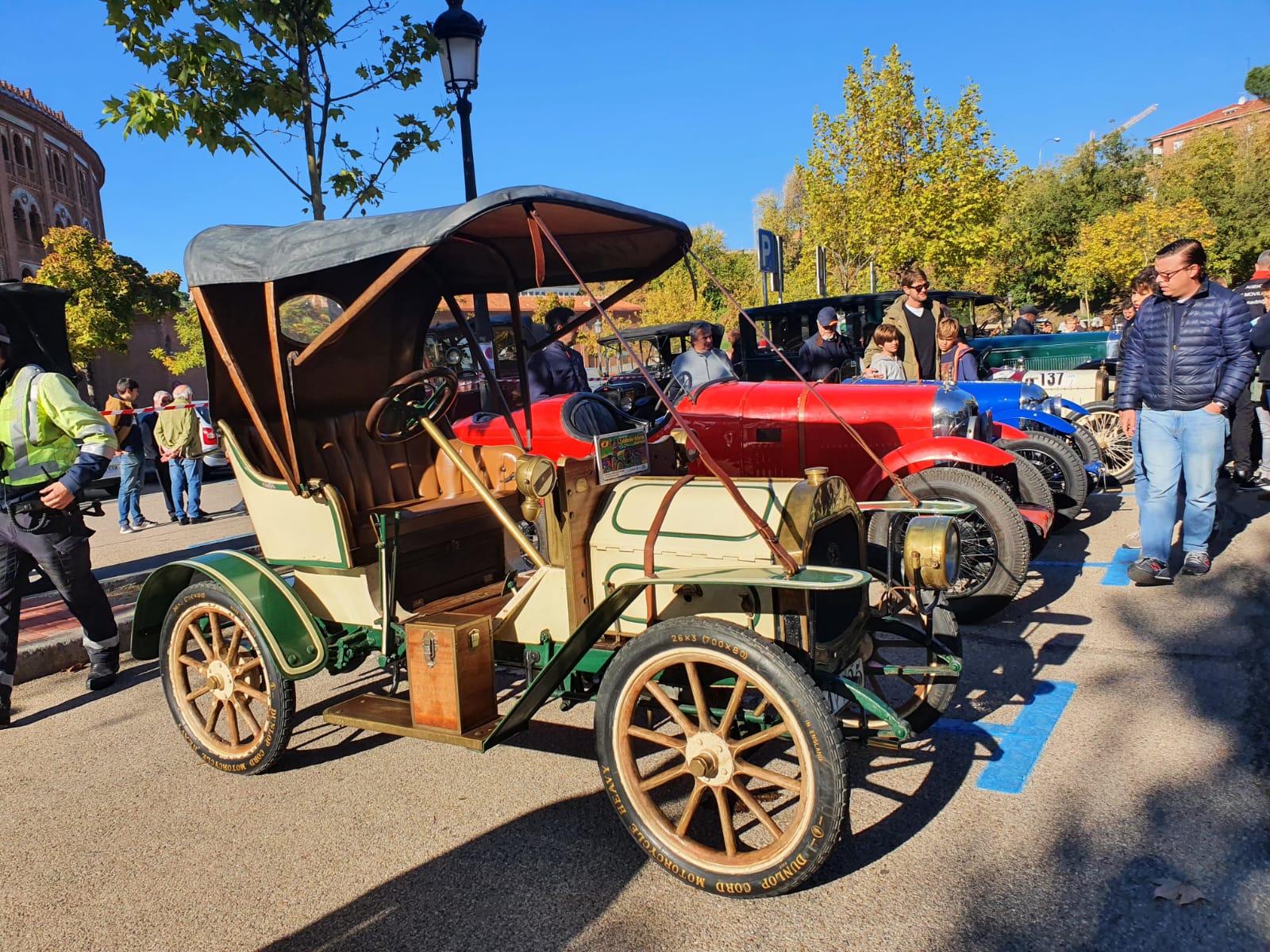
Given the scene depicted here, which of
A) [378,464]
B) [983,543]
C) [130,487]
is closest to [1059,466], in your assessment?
[983,543]

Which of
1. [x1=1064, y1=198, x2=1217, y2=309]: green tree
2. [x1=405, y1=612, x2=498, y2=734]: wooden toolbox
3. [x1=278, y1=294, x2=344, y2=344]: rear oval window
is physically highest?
[x1=1064, y1=198, x2=1217, y2=309]: green tree

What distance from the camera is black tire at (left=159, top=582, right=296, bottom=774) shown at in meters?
3.51

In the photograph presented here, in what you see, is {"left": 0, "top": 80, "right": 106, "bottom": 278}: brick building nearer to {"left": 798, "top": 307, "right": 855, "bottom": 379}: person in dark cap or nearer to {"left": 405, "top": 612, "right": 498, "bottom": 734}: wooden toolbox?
{"left": 798, "top": 307, "right": 855, "bottom": 379}: person in dark cap

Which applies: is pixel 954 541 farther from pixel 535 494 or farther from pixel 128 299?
pixel 128 299

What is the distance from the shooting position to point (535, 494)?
119 inches

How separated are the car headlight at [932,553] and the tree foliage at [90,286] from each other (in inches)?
1146

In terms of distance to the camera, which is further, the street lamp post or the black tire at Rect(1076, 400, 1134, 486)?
the black tire at Rect(1076, 400, 1134, 486)

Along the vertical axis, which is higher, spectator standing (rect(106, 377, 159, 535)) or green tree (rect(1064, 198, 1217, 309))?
green tree (rect(1064, 198, 1217, 309))

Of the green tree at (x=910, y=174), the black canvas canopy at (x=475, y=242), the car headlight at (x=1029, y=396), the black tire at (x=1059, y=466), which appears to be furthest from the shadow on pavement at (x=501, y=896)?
the green tree at (x=910, y=174)

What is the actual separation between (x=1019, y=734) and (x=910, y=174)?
71.5ft

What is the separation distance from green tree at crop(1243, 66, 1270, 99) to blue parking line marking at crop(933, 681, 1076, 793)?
68.6m

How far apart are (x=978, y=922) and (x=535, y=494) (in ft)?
6.12

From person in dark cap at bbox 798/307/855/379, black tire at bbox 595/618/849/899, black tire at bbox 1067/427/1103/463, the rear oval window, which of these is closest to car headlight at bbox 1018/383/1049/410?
black tire at bbox 1067/427/1103/463

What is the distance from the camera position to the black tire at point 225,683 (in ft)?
11.5
